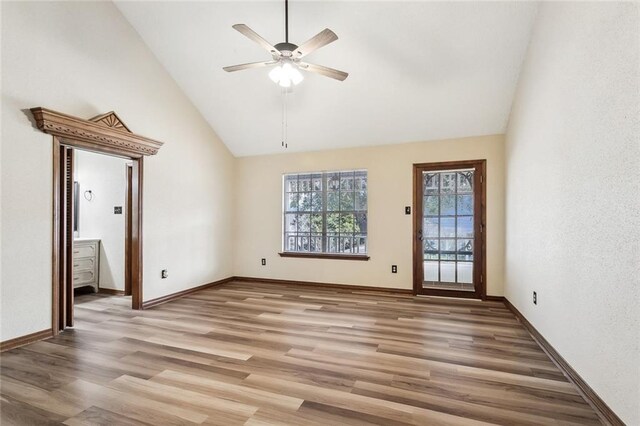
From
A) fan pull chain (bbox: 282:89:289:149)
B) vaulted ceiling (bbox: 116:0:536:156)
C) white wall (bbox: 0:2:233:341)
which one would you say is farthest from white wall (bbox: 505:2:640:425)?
white wall (bbox: 0:2:233:341)

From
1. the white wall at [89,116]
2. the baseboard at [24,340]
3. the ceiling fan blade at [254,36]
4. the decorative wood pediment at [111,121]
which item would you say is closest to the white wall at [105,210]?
the white wall at [89,116]

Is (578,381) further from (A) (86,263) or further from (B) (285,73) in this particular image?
(A) (86,263)

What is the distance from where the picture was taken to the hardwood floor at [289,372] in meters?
1.83

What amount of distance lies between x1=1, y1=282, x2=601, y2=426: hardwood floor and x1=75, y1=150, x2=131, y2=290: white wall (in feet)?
4.01

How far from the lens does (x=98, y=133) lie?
336 centimetres

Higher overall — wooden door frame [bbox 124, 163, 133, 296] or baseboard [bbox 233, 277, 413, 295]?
wooden door frame [bbox 124, 163, 133, 296]

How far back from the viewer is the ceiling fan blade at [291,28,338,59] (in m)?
2.46

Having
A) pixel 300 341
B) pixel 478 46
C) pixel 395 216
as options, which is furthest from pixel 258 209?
pixel 478 46

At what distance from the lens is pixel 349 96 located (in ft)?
14.1

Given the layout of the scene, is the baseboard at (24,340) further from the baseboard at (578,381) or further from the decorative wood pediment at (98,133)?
the baseboard at (578,381)

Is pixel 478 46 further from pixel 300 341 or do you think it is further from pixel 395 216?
pixel 300 341

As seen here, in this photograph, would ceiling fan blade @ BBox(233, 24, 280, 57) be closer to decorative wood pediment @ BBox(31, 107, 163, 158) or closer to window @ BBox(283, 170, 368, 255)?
decorative wood pediment @ BBox(31, 107, 163, 158)

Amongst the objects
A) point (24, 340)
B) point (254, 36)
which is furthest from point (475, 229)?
point (24, 340)

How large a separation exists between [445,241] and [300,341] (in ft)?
9.13
